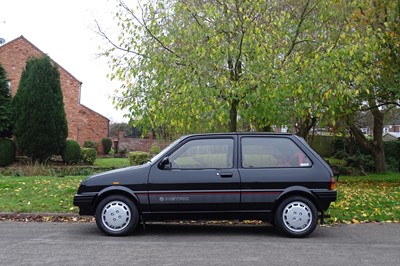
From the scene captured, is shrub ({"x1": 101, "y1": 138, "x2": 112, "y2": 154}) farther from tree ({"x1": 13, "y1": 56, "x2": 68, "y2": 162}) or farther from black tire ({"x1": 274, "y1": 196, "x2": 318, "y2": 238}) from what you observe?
black tire ({"x1": 274, "y1": 196, "x2": 318, "y2": 238})

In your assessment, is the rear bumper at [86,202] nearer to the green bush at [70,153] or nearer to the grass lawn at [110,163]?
the grass lawn at [110,163]

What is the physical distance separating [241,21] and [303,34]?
3.22 metres

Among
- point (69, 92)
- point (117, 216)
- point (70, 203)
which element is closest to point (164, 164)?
point (117, 216)

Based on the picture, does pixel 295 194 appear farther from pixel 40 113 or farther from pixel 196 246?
Answer: pixel 40 113

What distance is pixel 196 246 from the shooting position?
670 centimetres

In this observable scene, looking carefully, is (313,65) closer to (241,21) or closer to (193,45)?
(241,21)

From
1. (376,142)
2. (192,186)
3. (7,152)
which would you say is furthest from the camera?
(376,142)

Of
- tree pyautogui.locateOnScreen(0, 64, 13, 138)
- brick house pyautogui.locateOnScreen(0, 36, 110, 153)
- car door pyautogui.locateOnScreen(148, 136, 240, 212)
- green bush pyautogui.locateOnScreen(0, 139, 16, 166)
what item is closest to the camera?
car door pyautogui.locateOnScreen(148, 136, 240, 212)

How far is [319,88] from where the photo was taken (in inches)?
398

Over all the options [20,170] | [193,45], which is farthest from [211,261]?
[20,170]

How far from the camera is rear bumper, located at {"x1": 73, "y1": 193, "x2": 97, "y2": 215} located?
7.37 metres

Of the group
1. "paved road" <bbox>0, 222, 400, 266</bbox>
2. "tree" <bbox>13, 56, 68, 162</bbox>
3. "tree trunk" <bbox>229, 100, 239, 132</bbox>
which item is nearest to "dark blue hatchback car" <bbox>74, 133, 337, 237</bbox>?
"paved road" <bbox>0, 222, 400, 266</bbox>

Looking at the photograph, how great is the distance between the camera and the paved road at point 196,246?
5.89m

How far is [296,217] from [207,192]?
1516 mm
